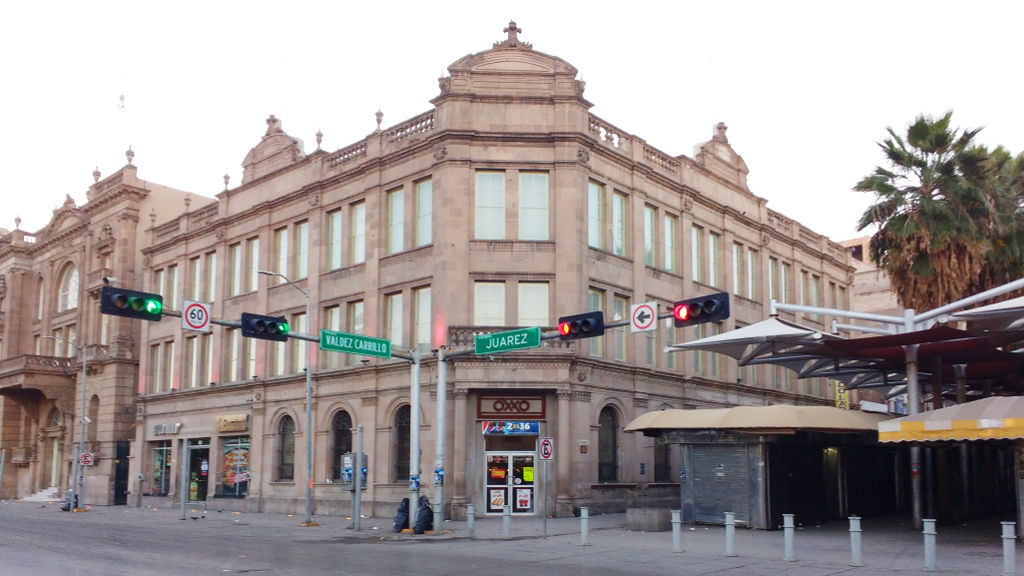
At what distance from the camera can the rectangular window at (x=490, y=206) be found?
3531 cm

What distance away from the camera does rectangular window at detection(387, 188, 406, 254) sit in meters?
37.4

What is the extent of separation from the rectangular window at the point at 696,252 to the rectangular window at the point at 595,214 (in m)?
6.96

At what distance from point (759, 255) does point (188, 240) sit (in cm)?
2908

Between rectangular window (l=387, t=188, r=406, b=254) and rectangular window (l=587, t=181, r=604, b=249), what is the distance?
7.17 m

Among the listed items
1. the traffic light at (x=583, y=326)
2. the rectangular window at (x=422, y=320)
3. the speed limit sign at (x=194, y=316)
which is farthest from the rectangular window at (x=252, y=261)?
the traffic light at (x=583, y=326)

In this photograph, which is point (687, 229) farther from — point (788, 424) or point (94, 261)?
Answer: point (94, 261)

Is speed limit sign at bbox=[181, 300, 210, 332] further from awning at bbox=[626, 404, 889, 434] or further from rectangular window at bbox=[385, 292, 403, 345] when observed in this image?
rectangular window at bbox=[385, 292, 403, 345]

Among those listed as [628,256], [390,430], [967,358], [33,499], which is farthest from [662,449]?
[33,499]

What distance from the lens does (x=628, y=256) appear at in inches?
1506

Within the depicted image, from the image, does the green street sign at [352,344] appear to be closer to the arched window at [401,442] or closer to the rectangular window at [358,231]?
the arched window at [401,442]

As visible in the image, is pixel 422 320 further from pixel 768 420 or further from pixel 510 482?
pixel 768 420

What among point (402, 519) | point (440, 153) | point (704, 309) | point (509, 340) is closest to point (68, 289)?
point (440, 153)

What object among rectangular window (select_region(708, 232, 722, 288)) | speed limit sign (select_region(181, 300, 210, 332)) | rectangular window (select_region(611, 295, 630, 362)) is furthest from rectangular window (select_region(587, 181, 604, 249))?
speed limit sign (select_region(181, 300, 210, 332))

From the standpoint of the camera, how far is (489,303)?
3488 centimetres
